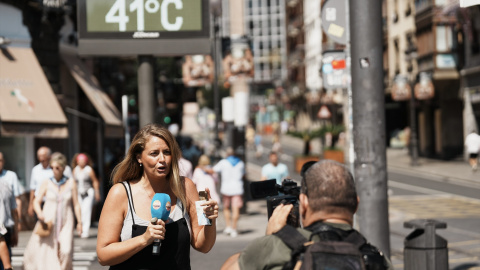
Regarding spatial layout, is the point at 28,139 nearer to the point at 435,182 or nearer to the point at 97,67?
the point at 97,67

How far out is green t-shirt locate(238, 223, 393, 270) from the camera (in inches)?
128

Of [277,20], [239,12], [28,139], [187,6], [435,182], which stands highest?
[277,20]

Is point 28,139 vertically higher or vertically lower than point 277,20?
lower

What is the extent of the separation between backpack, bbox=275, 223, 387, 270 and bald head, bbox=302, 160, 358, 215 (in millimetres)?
80

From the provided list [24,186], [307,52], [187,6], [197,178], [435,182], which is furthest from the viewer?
[307,52]

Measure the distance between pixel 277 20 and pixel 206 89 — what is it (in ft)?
126

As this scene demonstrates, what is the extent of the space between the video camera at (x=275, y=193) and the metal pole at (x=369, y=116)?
14.5ft

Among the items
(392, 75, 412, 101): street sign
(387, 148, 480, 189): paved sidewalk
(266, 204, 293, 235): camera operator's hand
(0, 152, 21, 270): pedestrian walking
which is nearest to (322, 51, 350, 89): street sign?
(0, 152, 21, 270): pedestrian walking

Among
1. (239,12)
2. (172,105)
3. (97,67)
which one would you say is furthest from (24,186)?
(239,12)

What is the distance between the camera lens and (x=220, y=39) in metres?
25.8

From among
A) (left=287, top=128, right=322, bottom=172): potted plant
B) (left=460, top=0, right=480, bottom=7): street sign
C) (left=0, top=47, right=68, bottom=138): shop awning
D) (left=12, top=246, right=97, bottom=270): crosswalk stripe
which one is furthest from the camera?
(left=287, top=128, right=322, bottom=172): potted plant

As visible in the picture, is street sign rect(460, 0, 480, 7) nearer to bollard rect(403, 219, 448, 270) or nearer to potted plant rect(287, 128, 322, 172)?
bollard rect(403, 219, 448, 270)

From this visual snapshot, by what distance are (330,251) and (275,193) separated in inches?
38.4

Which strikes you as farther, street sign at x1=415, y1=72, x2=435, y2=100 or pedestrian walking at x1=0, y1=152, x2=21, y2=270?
street sign at x1=415, y1=72, x2=435, y2=100
